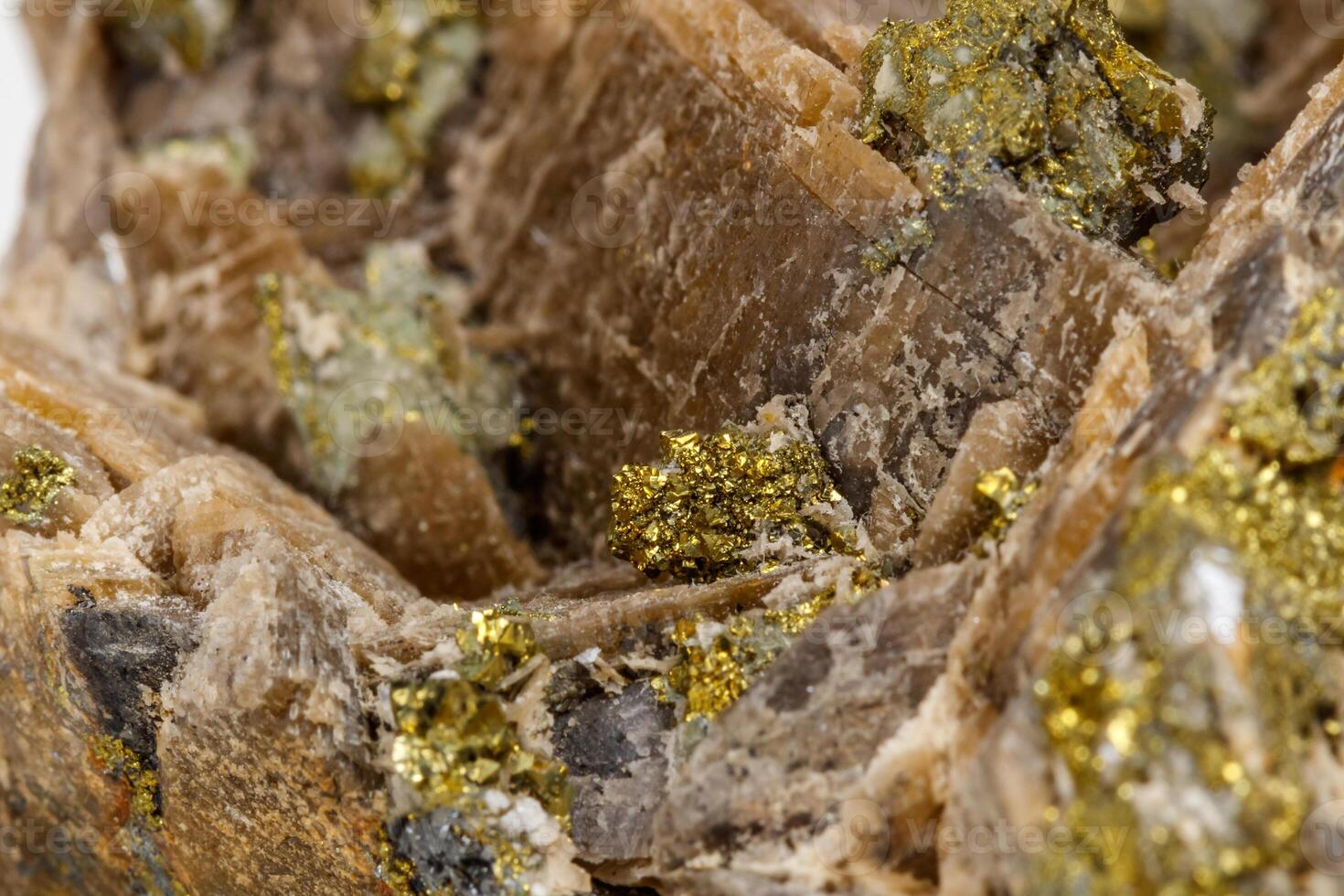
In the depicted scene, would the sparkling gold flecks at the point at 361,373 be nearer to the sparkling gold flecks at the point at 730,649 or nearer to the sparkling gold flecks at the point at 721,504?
the sparkling gold flecks at the point at 721,504

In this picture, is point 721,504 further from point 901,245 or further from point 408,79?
point 408,79

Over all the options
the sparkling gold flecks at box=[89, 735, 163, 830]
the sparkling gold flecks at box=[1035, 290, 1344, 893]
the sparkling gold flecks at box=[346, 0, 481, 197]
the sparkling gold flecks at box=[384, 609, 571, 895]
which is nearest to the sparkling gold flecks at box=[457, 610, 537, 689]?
the sparkling gold flecks at box=[384, 609, 571, 895]

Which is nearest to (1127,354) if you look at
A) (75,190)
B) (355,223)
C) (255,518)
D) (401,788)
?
(401,788)

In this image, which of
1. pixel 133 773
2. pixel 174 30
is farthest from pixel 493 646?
pixel 174 30

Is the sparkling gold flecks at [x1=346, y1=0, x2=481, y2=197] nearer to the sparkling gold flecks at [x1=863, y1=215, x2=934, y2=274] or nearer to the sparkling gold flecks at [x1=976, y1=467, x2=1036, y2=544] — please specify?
the sparkling gold flecks at [x1=863, y1=215, x2=934, y2=274]

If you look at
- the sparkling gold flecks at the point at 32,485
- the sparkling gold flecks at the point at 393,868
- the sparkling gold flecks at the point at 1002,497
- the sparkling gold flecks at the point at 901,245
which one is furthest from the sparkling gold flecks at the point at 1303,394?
the sparkling gold flecks at the point at 32,485
